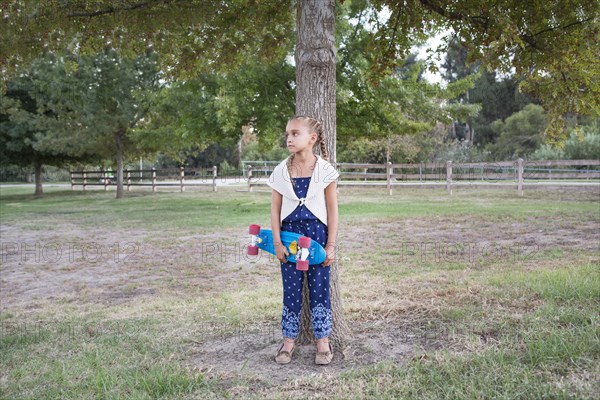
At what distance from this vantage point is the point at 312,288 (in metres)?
3.50

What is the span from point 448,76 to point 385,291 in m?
39.8

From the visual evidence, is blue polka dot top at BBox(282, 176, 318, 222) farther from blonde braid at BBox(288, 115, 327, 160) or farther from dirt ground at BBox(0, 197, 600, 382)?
dirt ground at BBox(0, 197, 600, 382)

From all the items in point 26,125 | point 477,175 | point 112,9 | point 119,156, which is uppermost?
point 26,125

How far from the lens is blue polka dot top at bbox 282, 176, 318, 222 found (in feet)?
11.3

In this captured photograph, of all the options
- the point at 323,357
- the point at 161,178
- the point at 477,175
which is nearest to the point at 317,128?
the point at 323,357

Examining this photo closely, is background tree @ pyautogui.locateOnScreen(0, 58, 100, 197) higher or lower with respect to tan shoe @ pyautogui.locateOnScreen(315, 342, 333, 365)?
higher

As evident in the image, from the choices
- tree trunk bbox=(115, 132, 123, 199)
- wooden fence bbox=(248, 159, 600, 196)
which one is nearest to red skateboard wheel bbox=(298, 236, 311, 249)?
wooden fence bbox=(248, 159, 600, 196)

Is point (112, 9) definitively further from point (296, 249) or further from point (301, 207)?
point (296, 249)

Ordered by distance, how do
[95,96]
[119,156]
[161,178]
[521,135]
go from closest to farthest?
[95,96]
[119,156]
[161,178]
[521,135]

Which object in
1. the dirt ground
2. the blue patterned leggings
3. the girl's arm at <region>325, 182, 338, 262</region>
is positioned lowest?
the dirt ground

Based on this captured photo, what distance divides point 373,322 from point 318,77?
2100 mm

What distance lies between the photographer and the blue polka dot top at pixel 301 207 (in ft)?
11.3

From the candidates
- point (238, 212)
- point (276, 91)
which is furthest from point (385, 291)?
point (276, 91)

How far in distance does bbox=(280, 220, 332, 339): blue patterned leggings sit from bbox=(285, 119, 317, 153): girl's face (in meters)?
0.51
